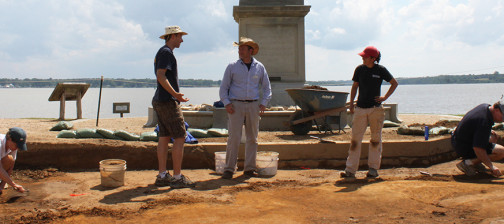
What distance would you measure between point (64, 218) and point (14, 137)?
1.16 metres

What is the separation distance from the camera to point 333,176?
22.2 feet

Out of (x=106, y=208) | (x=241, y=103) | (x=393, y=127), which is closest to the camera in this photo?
(x=106, y=208)

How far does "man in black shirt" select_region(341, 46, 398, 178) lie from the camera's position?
6219 mm

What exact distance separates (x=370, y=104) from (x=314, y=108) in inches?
120

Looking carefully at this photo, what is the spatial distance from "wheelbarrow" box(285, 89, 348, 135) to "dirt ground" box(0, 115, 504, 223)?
105 inches

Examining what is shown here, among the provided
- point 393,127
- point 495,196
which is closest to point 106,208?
point 495,196

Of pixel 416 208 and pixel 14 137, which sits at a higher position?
pixel 14 137

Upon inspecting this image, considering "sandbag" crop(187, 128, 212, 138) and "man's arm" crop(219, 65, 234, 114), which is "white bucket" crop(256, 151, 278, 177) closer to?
"man's arm" crop(219, 65, 234, 114)

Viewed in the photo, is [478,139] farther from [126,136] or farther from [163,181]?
[126,136]

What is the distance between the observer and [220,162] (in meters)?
6.71

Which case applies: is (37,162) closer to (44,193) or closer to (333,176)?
(44,193)

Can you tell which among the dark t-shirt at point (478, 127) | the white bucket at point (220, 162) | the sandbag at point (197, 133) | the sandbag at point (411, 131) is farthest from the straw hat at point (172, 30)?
the sandbag at point (411, 131)

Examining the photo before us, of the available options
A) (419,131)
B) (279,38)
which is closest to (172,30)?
(419,131)

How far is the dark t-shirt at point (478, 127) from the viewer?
6.07 m
